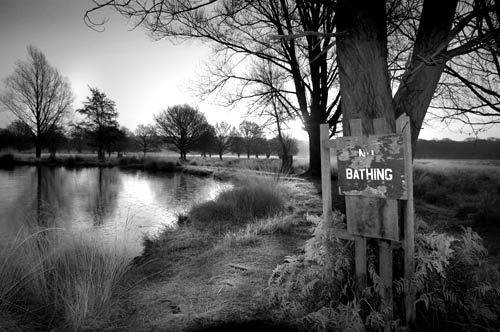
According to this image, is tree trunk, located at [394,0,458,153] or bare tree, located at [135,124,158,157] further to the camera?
bare tree, located at [135,124,158,157]

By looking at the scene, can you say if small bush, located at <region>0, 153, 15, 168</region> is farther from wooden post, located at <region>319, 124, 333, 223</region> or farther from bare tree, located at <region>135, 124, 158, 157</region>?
wooden post, located at <region>319, 124, 333, 223</region>

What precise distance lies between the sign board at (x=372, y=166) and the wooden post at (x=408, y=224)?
45mm

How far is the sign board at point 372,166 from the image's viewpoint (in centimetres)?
212

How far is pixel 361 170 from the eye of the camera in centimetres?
229

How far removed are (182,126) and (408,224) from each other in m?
38.9

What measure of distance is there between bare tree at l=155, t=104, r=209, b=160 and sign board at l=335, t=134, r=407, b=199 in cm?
3767

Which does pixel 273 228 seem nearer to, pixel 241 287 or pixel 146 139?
pixel 241 287

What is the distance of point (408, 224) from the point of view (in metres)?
2.18

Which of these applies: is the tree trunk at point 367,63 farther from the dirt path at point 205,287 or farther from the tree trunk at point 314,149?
the tree trunk at point 314,149

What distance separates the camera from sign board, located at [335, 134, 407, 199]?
2.12 meters

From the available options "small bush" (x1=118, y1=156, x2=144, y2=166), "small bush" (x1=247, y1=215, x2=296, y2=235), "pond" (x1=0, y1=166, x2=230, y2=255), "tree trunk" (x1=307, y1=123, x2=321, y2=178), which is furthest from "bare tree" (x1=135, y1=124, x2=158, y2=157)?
"small bush" (x1=247, y1=215, x2=296, y2=235)

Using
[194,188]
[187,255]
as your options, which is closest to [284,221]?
[187,255]

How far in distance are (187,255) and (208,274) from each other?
3.57 feet

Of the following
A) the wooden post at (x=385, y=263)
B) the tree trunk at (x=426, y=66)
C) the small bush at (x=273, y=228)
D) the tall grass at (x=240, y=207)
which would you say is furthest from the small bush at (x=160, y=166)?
the wooden post at (x=385, y=263)
